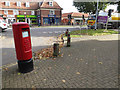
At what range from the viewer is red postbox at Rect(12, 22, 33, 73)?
3.63 metres

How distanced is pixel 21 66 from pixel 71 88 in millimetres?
1911

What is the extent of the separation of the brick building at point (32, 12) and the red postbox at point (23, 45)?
34.6m

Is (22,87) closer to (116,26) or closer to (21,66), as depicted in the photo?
(21,66)

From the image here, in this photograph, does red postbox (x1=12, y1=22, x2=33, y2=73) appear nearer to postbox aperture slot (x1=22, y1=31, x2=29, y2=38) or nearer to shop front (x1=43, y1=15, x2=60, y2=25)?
postbox aperture slot (x1=22, y1=31, x2=29, y2=38)

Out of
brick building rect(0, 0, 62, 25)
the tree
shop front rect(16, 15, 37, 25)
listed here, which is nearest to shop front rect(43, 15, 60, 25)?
brick building rect(0, 0, 62, 25)

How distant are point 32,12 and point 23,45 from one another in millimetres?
37785

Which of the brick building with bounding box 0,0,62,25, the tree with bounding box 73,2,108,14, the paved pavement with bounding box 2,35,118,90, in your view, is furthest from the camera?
the brick building with bounding box 0,0,62,25

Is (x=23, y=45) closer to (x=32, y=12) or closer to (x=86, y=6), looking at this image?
(x=86, y=6)

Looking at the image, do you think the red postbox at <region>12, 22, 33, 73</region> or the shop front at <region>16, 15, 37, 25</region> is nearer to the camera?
the red postbox at <region>12, 22, 33, 73</region>

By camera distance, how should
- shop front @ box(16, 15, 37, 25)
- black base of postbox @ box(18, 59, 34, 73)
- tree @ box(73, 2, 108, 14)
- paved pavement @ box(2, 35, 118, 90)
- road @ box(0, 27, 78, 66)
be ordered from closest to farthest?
paved pavement @ box(2, 35, 118, 90)
black base of postbox @ box(18, 59, 34, 73)
road @ box(0, 27, 78, 66)
tree @ box(73, 2, 108, 14)
shop front @ box(16, 15, 37, 25)

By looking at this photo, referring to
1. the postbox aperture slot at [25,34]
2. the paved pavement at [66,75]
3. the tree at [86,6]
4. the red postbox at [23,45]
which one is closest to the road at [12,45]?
the paved pavement at [66,75]

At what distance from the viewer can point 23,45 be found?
377cm

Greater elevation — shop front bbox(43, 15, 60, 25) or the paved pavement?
shop front bbox(43, 15, 60, 25)

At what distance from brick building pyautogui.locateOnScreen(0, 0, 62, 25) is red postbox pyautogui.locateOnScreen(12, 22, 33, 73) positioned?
1363 inches
